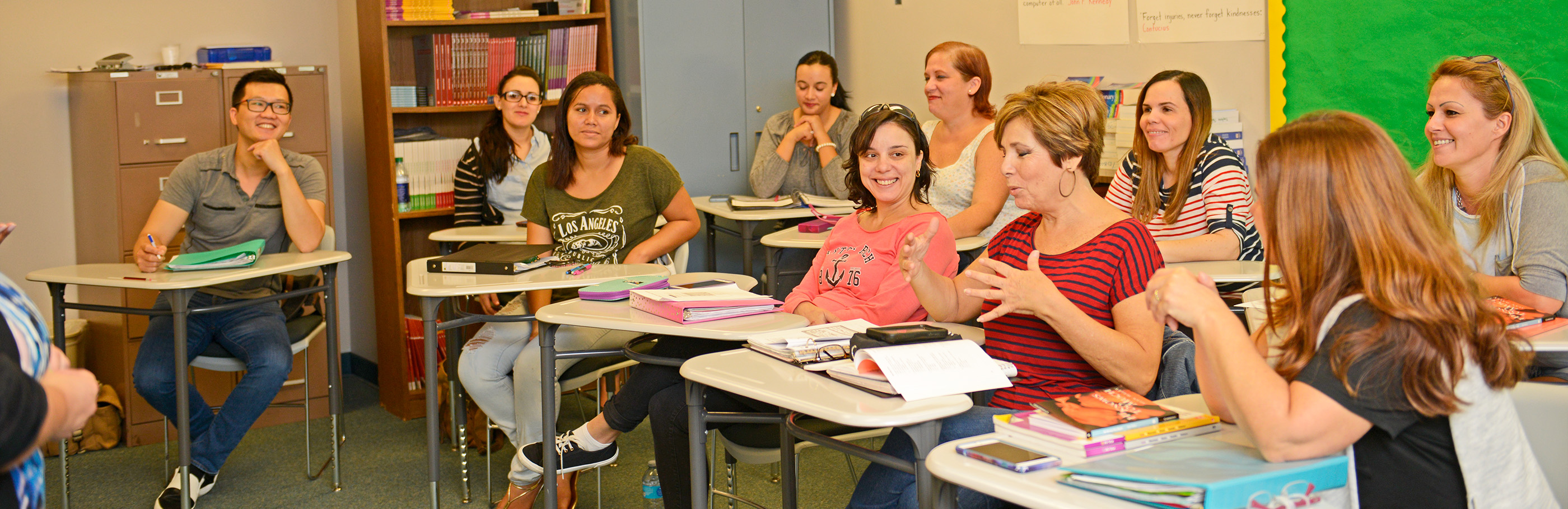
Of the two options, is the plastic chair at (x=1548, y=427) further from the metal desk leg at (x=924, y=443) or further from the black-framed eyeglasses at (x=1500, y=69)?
the black-framed eyeglasses at (x=1500, y=69)

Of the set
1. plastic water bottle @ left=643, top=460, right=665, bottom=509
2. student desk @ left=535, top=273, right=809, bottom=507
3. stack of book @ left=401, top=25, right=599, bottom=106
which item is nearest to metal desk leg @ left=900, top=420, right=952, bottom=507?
student desk @ left=535, top=273, right=809, bottom=507

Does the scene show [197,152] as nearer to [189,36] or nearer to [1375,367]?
[189,36]

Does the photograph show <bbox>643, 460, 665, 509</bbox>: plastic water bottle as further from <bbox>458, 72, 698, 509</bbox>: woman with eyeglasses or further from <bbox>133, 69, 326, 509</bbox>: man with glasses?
<bbox>133, 69, 326, 509</bbox>: man with glasses

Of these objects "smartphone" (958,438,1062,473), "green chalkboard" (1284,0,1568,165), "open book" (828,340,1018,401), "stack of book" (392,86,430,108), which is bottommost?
"smartphone" (958,438,1062,473)

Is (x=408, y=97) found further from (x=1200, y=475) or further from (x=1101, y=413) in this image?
(x=1200, y=475)

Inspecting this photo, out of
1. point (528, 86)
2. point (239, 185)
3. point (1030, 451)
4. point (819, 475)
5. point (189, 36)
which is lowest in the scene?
point (819, 475)

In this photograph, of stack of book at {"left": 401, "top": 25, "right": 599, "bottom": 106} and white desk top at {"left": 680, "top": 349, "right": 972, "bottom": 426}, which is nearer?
white desk top at {"left": 680, "top": 349, "right": 972, "bottom": 426}

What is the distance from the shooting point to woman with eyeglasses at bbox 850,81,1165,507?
1.91 m

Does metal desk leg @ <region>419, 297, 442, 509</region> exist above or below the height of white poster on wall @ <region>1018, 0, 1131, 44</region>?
below

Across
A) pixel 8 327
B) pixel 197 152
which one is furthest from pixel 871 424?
pixel 197 152

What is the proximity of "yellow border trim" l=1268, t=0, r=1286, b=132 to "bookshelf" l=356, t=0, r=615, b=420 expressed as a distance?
2.88m

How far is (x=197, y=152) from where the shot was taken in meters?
4.16

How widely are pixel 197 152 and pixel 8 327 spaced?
320cm

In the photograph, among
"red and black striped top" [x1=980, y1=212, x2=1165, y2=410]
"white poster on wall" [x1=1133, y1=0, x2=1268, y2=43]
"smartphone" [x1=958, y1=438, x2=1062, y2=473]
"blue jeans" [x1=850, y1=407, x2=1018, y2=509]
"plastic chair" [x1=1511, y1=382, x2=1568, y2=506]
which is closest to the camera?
"smartphone" [x1=958, y1=438, x2=1062, y2=473]
